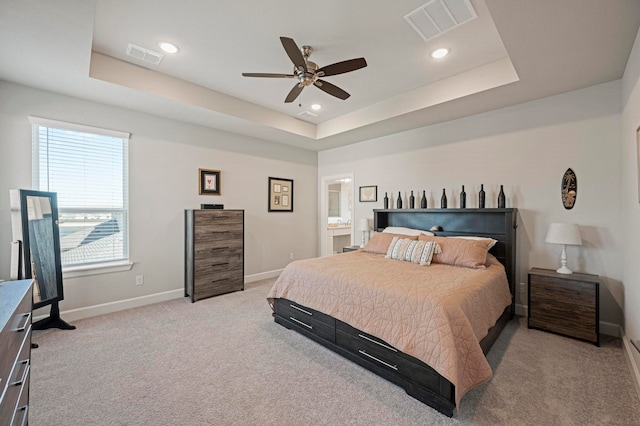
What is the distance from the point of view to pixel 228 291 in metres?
4.35

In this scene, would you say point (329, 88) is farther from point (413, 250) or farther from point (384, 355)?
point (384, 355)

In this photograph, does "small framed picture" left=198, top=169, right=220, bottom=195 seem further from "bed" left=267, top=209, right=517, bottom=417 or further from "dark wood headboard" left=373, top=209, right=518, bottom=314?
"dark wood headboard" left=373, top=209, right=518, bottom=314

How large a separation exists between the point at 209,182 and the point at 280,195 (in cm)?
146

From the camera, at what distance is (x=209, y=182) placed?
14.8 feet

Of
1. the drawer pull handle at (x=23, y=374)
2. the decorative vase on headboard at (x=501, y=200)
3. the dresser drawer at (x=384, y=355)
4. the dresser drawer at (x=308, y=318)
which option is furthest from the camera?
the decorative vase on headboard at (x=501, y=200)

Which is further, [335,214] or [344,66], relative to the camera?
[335,214]

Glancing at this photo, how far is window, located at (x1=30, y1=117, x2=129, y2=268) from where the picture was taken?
3.17 m

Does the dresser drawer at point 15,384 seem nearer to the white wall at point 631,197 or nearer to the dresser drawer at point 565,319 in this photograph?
the white wall at point 631,197

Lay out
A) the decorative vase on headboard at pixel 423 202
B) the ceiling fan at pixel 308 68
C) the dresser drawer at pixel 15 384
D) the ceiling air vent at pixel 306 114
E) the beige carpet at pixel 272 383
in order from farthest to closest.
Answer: the ceiling air vent at pixel 306 114 → the decorative vase on headboard at pixel 423 202 → the ceiling fan at pixel 308 68 → the beige carpet at pixel 272 383 → the dresser drawer at pixel 15 384

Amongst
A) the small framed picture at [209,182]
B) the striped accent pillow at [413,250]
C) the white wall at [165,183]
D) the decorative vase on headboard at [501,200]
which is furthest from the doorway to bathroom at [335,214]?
the decorative vase on headboard at [501,200]

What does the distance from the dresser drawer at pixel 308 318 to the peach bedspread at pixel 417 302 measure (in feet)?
0.29

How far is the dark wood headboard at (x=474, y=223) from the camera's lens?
3352 millimetres

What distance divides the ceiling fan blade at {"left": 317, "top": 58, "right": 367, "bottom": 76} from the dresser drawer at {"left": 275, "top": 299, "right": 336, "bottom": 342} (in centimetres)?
228

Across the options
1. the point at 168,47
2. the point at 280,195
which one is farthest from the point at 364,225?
the point at 168,47
